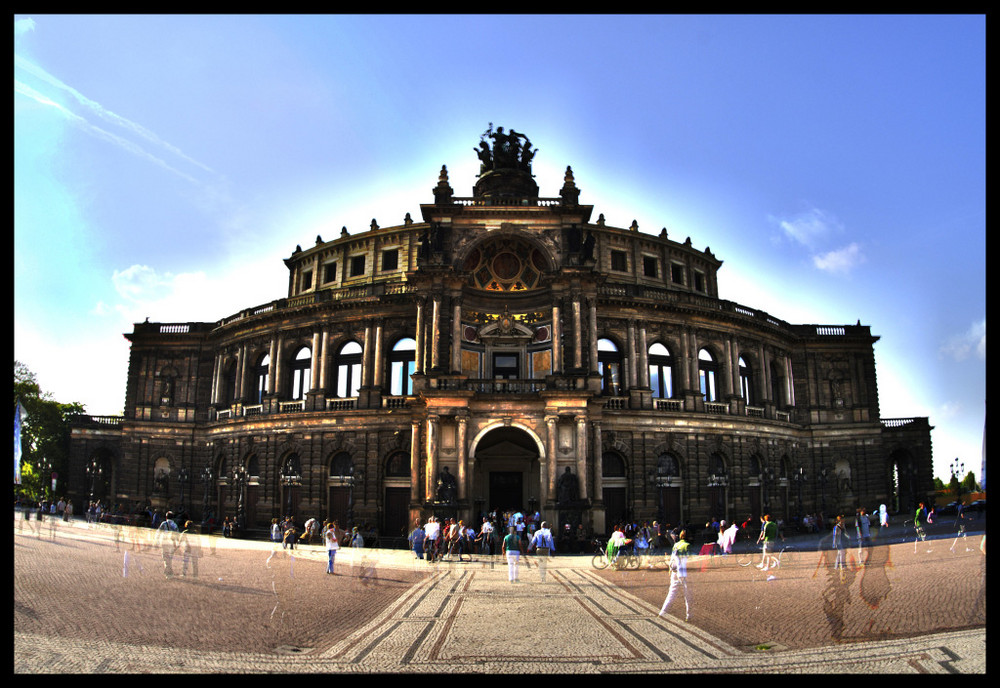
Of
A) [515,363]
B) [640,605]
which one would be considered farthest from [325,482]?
[640,605]

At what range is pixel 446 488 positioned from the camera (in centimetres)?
3131

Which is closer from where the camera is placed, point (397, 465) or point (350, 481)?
point (397, 465)

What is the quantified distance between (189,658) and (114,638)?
7.24ft

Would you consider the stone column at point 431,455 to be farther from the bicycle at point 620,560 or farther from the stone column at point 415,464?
the bicycle at point 620,560

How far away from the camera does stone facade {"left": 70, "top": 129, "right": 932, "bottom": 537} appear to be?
33.9 m

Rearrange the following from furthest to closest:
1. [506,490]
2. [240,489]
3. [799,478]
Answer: [799,478], [240,489], [506,490]

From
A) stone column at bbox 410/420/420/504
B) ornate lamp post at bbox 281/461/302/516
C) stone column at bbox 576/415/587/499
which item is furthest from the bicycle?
ornate lamp post at bbox 281/461/302/516

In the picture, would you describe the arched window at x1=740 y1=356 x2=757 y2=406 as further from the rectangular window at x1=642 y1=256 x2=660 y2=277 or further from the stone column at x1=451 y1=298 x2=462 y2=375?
the stone column at x1=451 y1=298 x2=462 y2=375

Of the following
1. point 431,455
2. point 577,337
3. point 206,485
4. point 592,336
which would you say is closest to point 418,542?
point 431,455

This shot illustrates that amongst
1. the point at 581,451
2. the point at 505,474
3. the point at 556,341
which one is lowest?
the point at 505,474

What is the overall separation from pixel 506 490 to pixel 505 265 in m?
13.3

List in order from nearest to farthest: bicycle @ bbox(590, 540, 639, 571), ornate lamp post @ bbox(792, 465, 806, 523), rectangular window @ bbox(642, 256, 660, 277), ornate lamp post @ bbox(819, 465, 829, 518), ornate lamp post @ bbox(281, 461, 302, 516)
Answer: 1. bicycle @ bbox(590, 540, 639, 571)
2. ornate lamp post @ bbox(281, 461, 302, 516)
3. ornate lamp post @ bbox(792, 465, 806, 523)
4. ornate lamp post @ bbox(819, 465, 829, 518)
5. rectangular window @ bbox(642, 256, 660, 277)

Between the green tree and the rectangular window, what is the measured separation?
163ft

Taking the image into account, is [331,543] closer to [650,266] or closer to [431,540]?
[431,540]
